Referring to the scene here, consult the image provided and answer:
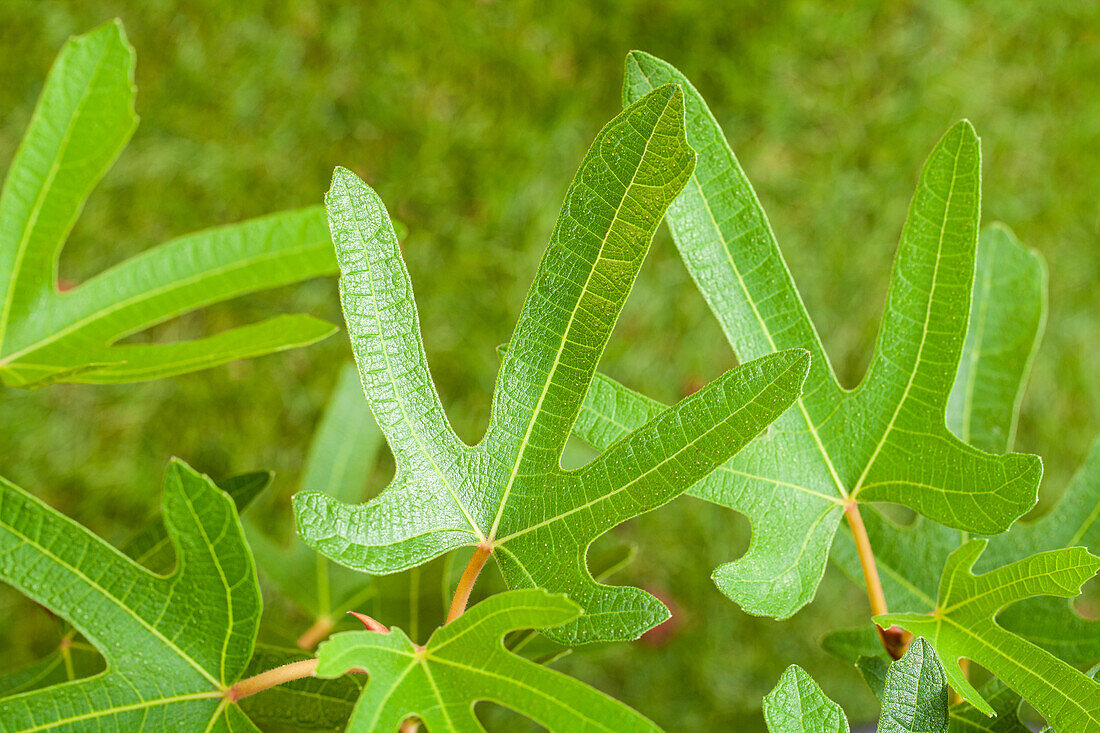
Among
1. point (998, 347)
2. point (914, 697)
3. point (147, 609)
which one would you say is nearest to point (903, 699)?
point (914, 697)

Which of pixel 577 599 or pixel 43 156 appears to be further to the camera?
pixel 43 156

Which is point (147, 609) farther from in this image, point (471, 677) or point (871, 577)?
point (871, 577)

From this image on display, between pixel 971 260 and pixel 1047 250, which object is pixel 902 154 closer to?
pixel 1047 250

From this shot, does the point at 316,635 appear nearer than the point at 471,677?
No

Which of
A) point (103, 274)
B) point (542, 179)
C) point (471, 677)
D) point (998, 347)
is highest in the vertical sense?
point (542, 179)

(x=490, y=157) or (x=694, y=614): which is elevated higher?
(x=490, y=157)

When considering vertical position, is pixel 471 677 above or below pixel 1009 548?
above

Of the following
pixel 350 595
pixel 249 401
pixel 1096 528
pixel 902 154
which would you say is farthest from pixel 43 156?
pixel 902 154
